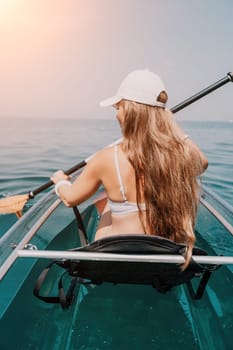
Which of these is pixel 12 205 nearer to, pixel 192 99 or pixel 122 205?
pixel 122 205

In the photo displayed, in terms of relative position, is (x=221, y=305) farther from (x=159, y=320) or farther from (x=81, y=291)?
(x=81, y=291)

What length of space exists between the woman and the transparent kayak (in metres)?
0.47

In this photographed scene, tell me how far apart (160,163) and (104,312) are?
1.20m

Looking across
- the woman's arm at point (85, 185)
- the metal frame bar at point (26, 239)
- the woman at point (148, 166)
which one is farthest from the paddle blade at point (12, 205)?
the woman at point (148, 166)

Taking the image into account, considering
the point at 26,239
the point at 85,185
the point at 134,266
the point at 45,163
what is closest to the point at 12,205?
the point at 26,239

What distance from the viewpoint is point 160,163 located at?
5.44 ft

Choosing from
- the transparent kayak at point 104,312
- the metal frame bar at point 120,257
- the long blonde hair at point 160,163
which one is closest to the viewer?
the metal frame bar at point 120,257

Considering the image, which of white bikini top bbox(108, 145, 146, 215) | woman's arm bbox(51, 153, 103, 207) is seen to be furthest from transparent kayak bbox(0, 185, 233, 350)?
white bikini top bbox(108, 145, 146, 215)

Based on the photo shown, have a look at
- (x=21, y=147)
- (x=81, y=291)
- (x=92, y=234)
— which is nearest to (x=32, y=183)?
(x=92, y=234)

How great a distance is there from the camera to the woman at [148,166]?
1676mm

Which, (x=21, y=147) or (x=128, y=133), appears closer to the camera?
(x=128, y=133)

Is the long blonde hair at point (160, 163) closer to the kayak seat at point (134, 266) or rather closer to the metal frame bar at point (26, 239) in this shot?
the kayak seat at point (134, 266)

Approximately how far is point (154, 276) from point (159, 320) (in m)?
0.66

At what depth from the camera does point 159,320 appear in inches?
86.7
